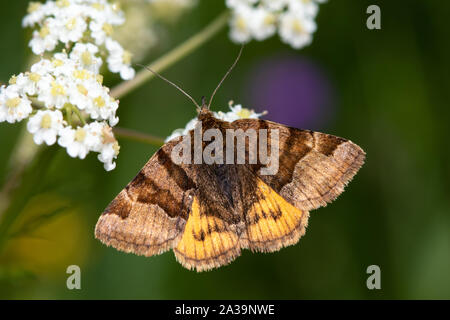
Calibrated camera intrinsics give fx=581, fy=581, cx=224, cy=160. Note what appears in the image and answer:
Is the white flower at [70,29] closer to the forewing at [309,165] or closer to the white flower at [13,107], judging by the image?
the white flower at [13,107]

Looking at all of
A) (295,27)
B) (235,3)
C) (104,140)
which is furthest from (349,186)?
(104,140)

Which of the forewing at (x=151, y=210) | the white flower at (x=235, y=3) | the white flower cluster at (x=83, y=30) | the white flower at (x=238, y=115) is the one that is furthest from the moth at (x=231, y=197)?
the white flower at (x=235, y=3)

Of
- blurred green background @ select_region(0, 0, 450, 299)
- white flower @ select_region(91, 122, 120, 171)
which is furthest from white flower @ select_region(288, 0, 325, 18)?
white flower @ select_region(91, 122, 120, 171)

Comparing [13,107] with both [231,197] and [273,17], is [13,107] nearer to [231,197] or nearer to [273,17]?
[231,197]

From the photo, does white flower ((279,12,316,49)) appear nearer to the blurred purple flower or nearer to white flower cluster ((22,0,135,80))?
the blurred purple flower

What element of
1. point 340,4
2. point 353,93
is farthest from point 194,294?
point 340,4

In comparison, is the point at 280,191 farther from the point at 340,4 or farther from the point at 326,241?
the point at 340,4
